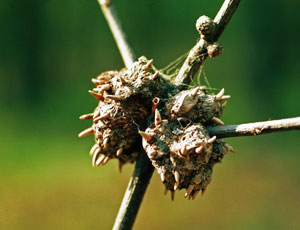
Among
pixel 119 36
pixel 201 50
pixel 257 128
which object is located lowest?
pixel 257 128

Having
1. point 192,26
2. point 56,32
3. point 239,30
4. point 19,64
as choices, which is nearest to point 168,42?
point 192,26

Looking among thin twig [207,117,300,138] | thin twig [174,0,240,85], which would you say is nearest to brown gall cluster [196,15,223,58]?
thin twig [174,0,240,85]

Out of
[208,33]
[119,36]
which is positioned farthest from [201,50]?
[119,36]

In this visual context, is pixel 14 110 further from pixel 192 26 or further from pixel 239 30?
pixel 239 30

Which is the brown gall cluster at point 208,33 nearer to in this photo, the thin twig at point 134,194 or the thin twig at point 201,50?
the thin twig at point 201,50

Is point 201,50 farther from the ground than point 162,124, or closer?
farther from the ground

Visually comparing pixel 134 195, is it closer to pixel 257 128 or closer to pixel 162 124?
pixel 162 124

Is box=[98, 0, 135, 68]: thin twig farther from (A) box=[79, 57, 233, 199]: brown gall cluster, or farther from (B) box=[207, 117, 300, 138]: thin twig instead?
(B) box=[207, 117, 300, 138]: thin twig
